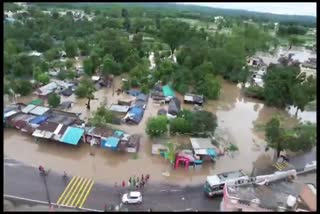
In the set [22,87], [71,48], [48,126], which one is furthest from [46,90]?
[71,48]

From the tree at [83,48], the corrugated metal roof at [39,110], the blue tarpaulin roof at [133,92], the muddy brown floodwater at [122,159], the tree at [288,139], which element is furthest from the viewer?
the tree at [83,48]

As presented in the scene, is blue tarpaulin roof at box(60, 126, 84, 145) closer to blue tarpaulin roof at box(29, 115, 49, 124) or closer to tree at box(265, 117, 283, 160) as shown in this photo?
blue tarpaulin roof at box(29, 115, 49, 124)

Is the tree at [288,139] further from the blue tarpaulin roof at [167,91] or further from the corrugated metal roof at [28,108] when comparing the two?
the corrugated metal roof at [28,108]

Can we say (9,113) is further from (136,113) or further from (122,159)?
(122,159)

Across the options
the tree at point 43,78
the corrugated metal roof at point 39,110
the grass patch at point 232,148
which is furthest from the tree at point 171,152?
the tree at point 43,78

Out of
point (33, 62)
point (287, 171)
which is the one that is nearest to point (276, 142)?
point (287, 171)
